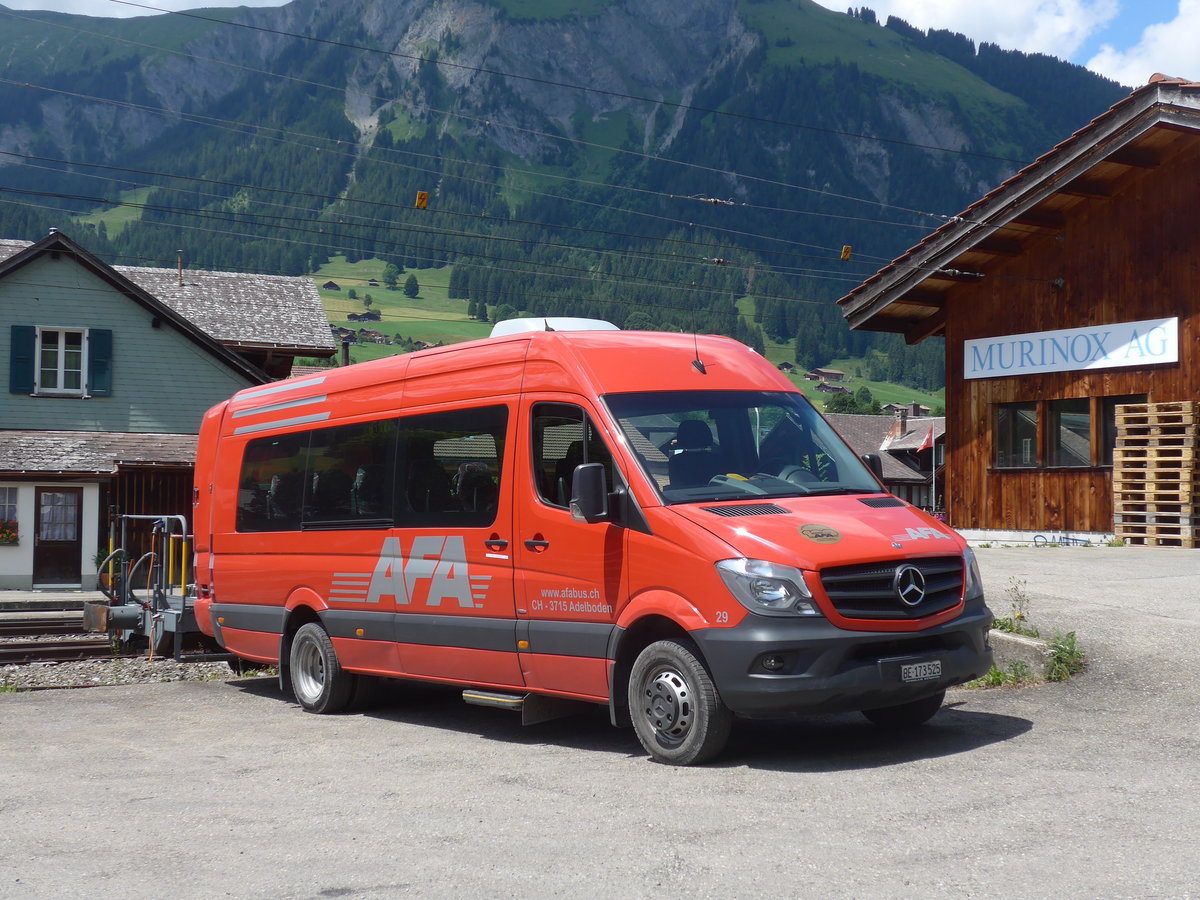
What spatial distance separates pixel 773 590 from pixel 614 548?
1173 millimetres

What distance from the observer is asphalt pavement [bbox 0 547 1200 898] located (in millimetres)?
5336

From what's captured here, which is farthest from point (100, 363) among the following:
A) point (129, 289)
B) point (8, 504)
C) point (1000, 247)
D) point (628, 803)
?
point (628, 803)

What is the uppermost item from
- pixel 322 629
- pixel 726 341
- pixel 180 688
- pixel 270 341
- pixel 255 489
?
pixel 270 341

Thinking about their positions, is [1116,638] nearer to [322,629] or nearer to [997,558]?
[322,629]

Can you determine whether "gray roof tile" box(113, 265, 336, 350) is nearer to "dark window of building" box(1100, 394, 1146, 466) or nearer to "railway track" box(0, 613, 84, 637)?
"railway track" box(0, 613, 84, 637)

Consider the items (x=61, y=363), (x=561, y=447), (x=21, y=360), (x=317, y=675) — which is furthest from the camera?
(x=61, y=363)

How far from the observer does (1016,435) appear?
23641 millimetres

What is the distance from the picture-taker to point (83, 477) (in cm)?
3306

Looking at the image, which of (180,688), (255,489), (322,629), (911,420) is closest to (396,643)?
(322,629)

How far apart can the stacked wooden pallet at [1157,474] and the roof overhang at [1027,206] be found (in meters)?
3.63

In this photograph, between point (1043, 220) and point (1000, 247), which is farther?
point (1000, 247)

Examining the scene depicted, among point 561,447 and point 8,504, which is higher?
point 561,447

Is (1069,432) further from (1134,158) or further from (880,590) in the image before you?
(880,590)

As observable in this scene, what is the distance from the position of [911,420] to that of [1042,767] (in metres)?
100
